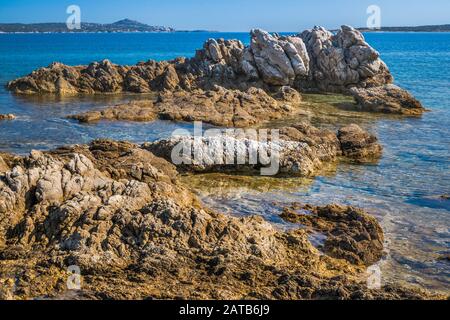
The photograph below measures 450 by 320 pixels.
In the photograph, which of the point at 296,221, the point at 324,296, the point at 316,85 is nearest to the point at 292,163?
the point at 296,221

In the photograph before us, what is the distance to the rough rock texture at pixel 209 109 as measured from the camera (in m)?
33.2

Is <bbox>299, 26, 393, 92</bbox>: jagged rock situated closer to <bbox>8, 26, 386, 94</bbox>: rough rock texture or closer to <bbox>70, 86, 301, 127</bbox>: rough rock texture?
<bbox>8, 26, 386, 94</bbox>: rough rock texture

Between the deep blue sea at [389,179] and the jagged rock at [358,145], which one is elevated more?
the jagged rock at [358,145]

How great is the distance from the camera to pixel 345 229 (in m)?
14.6

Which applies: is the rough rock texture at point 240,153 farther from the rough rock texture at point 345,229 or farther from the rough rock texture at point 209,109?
the rough rock texture at point 209,109

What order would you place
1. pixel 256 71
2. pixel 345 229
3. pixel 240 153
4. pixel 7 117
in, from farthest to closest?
1. pixel 256 71
2. pixel 7 117
3. pixel 240 153
4. pixel 345 229

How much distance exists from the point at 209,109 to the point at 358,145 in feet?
39.8

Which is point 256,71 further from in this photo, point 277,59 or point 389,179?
point 389,179

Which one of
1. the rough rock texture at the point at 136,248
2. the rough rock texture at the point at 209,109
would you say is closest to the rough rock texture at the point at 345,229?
the rough rock texture at the point at 136,248

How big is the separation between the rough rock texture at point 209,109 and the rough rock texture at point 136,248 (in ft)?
59.4

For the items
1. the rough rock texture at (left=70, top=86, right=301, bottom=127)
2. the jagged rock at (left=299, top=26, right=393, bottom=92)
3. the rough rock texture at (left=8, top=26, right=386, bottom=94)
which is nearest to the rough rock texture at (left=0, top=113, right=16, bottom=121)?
the rough rock texture at (left=70, top=86, right=301, bottom=127)

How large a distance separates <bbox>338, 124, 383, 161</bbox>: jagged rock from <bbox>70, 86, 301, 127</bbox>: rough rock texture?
7923 mm

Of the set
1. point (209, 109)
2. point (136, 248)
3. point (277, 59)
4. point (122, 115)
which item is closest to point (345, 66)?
point (277, 59)

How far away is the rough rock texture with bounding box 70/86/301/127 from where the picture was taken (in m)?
33.2
